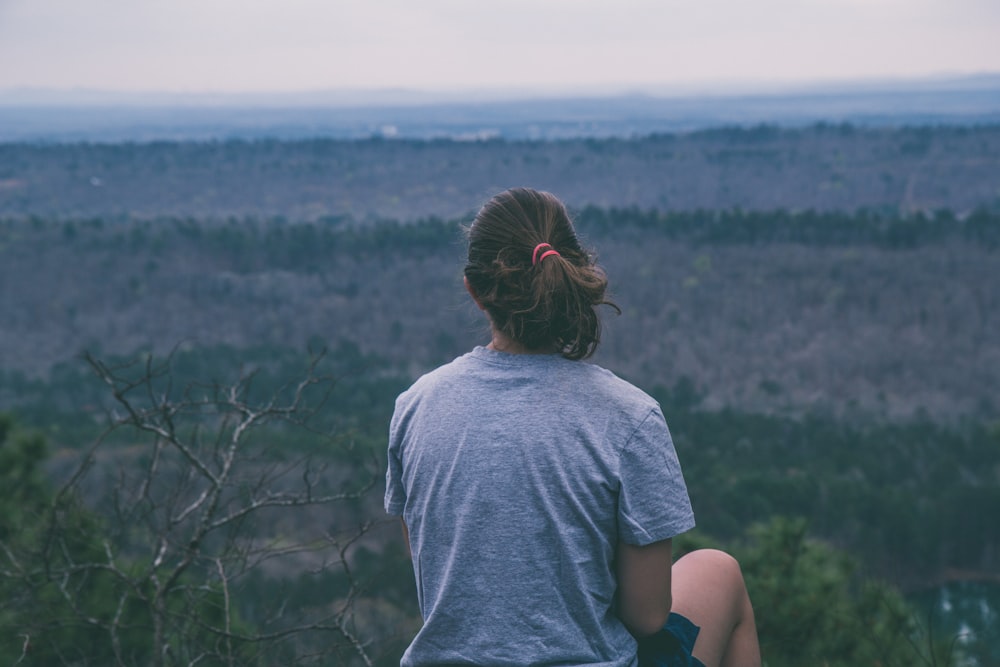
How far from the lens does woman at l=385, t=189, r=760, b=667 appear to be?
1445mm

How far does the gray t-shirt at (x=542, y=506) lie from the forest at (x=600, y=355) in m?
0.46

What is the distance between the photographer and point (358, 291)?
33719 millimetres

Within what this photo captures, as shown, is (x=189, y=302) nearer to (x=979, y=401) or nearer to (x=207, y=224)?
(x=207, y=224)

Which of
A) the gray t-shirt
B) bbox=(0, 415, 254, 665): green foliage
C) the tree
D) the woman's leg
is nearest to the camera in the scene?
the gray t-shirt

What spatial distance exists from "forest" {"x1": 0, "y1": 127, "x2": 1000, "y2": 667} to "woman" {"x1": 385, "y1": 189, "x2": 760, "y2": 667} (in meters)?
0.37

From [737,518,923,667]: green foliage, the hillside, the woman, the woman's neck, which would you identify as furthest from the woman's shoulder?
the hillside

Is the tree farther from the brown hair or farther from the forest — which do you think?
the brown hair

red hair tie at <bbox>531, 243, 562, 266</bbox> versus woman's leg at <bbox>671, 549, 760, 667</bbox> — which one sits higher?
red hair tie at <bbox>531, 243, 562, 266</bbox>

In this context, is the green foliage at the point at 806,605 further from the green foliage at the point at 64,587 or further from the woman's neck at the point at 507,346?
the woman's neck at the point at 507,346

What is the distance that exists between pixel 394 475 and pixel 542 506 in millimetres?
344

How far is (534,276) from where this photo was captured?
1.52m

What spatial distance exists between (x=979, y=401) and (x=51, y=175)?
39.9 metres

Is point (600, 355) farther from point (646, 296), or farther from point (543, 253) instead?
point (646, 296)

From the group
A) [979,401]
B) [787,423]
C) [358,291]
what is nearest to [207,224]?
[358,291]
